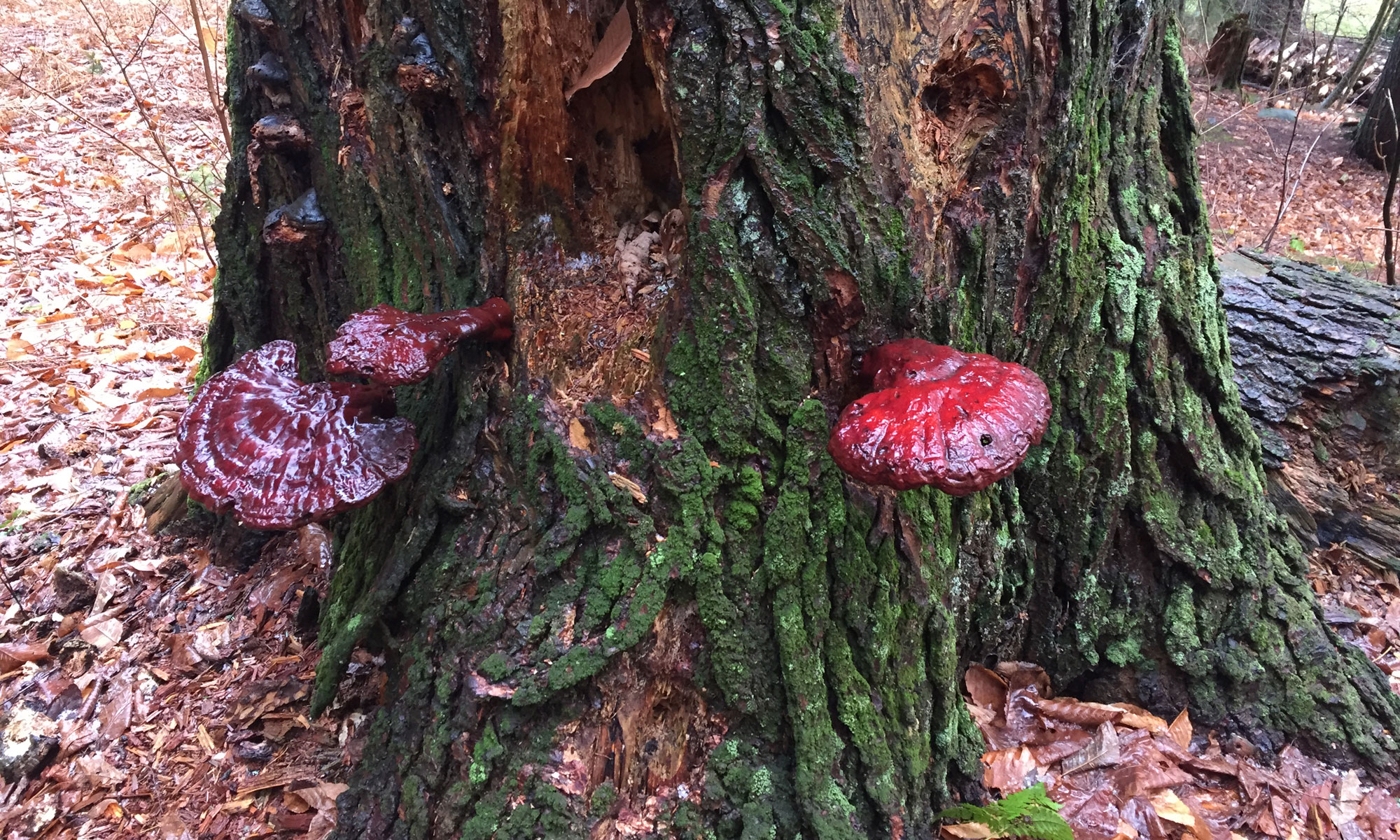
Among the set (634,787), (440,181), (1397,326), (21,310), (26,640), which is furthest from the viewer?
(21,310)

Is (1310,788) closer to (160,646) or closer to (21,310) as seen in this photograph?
(160,646)

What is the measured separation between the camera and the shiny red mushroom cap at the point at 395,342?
6.81 feet

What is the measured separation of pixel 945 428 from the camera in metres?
1.75

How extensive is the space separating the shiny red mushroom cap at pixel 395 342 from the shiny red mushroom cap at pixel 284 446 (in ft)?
1.11

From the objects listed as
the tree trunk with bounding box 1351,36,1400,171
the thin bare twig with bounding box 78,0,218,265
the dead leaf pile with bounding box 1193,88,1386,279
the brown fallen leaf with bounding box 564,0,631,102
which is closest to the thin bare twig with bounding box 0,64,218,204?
the thin bare twig with bounding box 78,0,218,265

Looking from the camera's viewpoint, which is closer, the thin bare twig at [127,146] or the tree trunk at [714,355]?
the tree trunk at [714,355]

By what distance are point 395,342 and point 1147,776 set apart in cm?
304

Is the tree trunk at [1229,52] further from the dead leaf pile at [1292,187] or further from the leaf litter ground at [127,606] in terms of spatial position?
the leaf litter ground at [127,606]

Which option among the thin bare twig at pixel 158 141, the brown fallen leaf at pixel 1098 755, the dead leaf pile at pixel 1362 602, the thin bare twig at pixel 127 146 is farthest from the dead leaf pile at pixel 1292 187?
the thin bare twig at pixel 127 146

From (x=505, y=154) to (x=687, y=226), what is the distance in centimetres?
66

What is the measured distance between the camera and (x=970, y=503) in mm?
2605

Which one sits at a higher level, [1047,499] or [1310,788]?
[1047,499]

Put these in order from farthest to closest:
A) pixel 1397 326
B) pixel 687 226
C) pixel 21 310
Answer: pixel 21 310 → pixel 1397 326 → pixel 687 226

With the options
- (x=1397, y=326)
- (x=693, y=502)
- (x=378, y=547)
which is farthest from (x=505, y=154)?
(x=1397, y=326)
